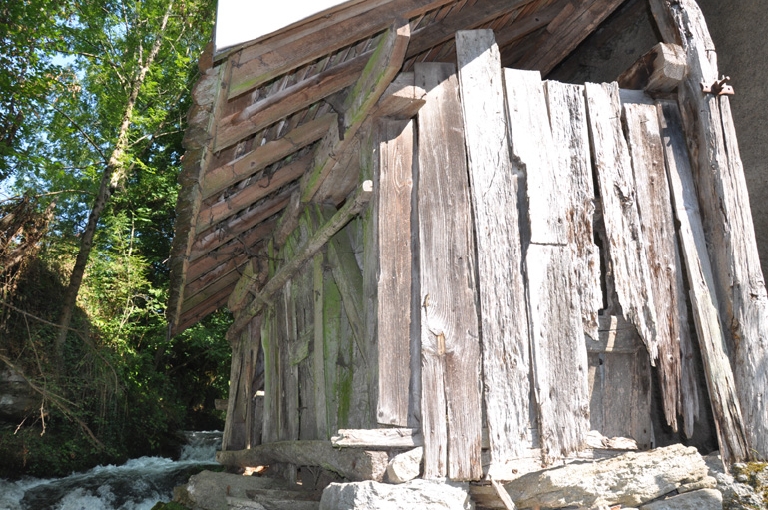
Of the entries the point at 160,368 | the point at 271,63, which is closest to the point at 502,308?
the point at 271,63

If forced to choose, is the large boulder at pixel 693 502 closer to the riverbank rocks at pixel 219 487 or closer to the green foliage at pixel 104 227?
the riverbank rocks at pixel 219 487

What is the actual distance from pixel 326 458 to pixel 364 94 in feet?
7.37

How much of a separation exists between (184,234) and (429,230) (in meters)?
2.64

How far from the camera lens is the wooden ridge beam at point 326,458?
3.42 meters

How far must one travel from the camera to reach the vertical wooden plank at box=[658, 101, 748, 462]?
12.3 feet

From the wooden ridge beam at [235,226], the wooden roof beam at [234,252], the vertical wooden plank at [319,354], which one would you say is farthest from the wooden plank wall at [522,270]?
the wooden roof beam at [234,252]

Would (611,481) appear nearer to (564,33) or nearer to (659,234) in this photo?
(659,234)

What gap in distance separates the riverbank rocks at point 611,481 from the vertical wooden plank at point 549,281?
0.19 metres

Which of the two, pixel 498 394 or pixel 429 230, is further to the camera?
pixel 429 230

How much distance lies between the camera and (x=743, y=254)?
158 inches

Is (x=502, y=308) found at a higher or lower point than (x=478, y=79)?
lower

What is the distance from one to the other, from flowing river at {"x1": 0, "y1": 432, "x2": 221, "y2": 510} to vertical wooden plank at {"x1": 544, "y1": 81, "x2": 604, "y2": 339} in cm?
761

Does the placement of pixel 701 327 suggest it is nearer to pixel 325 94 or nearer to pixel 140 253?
pixel 325 94

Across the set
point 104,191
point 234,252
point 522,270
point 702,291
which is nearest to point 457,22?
point 522,270
